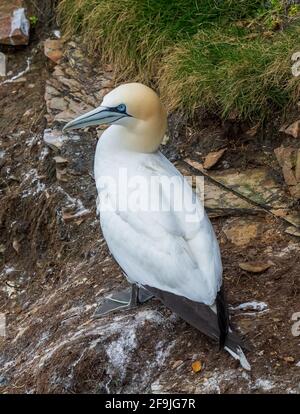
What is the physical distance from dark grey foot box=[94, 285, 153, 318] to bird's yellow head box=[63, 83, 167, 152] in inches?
32.7

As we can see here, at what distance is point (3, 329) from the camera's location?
641 cm

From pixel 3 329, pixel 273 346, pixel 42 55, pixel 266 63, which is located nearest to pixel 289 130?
pixel 266 63

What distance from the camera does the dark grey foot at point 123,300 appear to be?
5.41m

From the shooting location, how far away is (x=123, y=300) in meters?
5.48

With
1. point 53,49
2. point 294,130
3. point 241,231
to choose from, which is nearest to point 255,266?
point 241,231

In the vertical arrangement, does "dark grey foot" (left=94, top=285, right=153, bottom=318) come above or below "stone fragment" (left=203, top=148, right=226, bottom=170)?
below

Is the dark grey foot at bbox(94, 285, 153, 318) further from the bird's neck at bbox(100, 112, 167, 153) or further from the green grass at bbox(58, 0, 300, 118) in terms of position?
the green grass at bbox(58, 0, 300, 118)

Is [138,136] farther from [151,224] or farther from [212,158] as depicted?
[212,158]

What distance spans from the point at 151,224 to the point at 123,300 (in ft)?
Answer: 2.21

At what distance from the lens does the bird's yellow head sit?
5.30 meters

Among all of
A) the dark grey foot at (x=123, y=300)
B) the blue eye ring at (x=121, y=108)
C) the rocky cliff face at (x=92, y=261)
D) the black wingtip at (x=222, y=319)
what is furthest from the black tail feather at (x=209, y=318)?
the blue eye ring at (x=121, y=108)

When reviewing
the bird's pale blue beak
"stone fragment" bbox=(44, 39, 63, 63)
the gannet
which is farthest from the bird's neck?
"stone fragment" bbox=(44, 39, 63, 63)

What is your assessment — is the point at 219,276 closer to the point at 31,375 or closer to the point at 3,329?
the point at 31,375

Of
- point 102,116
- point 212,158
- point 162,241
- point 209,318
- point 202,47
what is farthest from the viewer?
point 202,47
